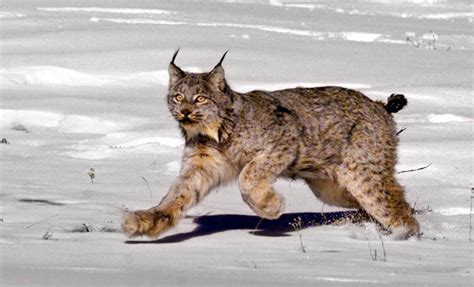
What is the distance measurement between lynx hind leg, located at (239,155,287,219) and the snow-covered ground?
159mm

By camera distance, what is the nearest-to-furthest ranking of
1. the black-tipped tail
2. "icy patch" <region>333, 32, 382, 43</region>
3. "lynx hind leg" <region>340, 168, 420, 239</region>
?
"lynx hind leg" <region>340, 168, 420, 239</region> < the black-tipped tail < "icy patch" <region>333, 32, 382, 43</region>

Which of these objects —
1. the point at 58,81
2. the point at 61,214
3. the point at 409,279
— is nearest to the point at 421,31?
the point at 58,81

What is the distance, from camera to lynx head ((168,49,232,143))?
7.06 metres

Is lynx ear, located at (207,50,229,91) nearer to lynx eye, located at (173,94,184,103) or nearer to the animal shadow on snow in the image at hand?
lynx eye, located at (173,94,184,103)

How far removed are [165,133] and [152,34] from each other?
5.08 meters

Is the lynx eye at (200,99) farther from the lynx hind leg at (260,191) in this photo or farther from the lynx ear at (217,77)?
the lynx hind leg at (260,191)

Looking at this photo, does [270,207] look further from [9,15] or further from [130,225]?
[9,15]

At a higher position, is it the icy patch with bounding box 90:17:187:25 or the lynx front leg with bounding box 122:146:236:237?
the lynx front leg with bounding box 122:146:236:237

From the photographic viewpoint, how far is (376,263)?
19.8 feet

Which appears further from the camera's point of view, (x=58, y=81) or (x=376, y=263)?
(x=58, y=81)

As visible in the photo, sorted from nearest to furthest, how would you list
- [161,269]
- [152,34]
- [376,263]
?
[161,269] < [376,263] < [152,34]

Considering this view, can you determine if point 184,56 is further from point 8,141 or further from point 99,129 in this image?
point 8,141

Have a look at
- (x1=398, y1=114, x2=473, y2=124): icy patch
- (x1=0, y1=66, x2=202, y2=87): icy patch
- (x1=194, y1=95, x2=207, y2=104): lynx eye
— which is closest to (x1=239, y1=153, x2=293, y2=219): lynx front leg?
(x1=194, y1=95, x2=207, y2=104): lynx eye

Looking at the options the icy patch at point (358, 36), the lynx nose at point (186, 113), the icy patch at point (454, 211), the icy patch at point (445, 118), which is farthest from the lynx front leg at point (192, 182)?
the icy patch at point (358, 36)
